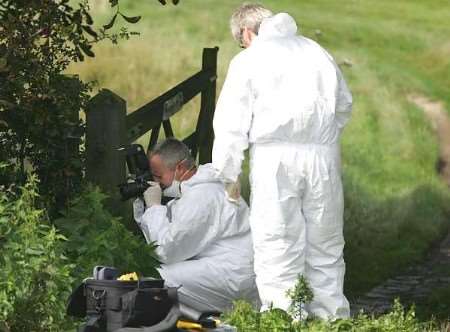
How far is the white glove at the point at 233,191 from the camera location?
313 inches

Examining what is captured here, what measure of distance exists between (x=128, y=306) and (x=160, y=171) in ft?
8.69

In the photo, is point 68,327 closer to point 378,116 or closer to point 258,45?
point 258,45

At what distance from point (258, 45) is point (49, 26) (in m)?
1.29

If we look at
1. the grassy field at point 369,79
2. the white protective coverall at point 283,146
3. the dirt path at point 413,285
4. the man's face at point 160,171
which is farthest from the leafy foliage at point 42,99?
the grassy field at point 369,79

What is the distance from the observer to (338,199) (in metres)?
8.00

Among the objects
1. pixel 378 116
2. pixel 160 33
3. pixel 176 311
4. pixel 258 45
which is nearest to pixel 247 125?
pixel 258 45

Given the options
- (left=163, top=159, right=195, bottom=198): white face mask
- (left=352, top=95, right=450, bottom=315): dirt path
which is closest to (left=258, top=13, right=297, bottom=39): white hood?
(left=163, top=159, right=195, bottom=198): white face mask

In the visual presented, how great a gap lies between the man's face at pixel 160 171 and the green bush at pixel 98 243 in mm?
654

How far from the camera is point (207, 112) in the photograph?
11859 millimetres

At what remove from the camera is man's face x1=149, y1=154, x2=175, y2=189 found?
8273mm

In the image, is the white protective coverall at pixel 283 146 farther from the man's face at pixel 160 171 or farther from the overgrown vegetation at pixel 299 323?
the overgrown vegetation at pixel 299 323

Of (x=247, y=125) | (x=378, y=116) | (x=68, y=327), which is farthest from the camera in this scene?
(x=378, y=116)

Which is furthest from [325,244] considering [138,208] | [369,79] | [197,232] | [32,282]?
[369,79]

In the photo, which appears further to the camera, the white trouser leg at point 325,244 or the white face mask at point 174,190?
the white face mask at point 174,190
